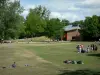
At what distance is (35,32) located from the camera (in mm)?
127438

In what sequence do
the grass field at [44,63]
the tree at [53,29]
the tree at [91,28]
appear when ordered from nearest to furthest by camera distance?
the grass field at [44,63] → the tree at [91,28] → the tree at [53,29]

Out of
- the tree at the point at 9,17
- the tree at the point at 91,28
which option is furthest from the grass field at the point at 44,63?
the tree at the point at 91,28

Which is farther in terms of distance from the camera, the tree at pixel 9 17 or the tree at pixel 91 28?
the tree at pixel 91 28

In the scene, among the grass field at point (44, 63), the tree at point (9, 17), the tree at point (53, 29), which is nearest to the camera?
the grass field at point (44, 63)

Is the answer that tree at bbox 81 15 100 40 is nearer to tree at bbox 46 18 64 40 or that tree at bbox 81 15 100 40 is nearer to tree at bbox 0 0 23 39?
tree at bbox 46 18 64 40

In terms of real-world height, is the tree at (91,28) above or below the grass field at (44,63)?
above

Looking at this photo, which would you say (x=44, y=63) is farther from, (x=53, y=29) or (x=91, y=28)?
(x=53, y=29)

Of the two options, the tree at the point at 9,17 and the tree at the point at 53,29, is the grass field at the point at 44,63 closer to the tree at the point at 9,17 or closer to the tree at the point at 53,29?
the tree at the point at 9,17

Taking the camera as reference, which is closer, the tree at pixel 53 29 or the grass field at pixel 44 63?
the grass field at pixel 44 63

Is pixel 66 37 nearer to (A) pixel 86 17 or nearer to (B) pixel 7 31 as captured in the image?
(A) pixel 86 17

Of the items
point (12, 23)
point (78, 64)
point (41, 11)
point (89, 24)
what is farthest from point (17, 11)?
point (41, 11)

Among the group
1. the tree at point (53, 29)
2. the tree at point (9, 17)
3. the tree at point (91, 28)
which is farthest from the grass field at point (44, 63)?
the tree at point (53, 29)

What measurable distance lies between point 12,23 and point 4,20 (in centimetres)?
261

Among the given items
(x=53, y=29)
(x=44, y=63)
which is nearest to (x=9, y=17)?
(x=44, y=63)
